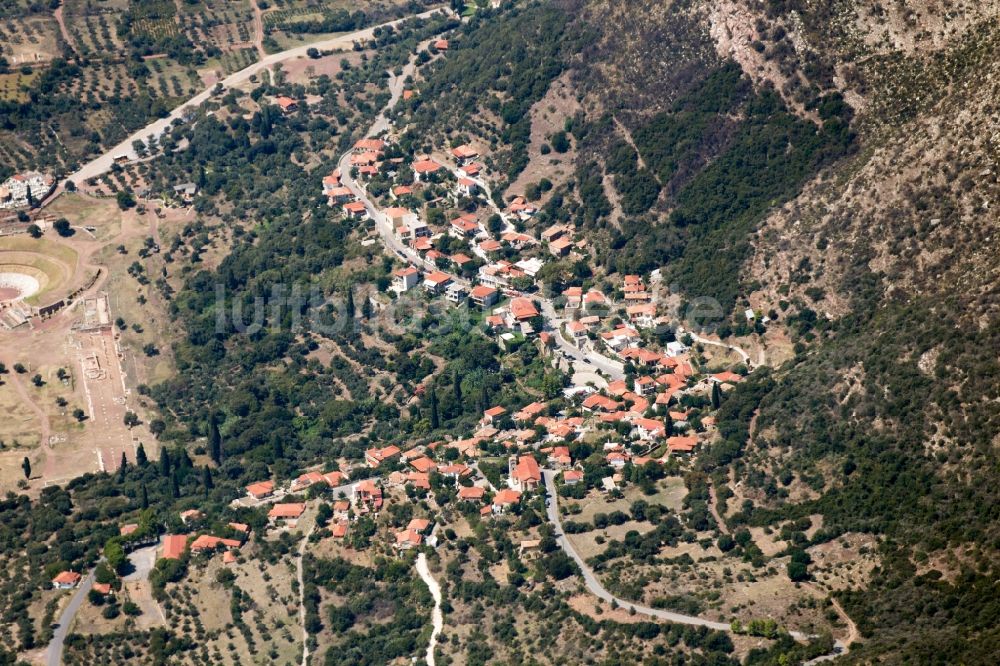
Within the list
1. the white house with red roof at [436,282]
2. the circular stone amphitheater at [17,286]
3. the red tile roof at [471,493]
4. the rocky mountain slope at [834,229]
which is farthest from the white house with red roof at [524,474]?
the circular stone amphitheater at [17,286]

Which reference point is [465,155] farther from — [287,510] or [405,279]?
[287,510]

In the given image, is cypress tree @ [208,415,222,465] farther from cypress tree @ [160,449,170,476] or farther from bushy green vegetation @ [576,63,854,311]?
bushy green vegetation @ [576,63,854,311]

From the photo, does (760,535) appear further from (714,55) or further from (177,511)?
(714,55)

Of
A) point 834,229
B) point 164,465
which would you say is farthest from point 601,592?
point 164,465

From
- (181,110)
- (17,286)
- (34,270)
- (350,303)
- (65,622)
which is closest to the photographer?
(65,622)

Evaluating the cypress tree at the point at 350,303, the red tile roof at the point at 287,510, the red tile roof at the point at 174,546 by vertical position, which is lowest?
the red tile roof at the point at 174,546

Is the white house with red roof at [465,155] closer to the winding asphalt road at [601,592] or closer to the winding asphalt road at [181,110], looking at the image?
the winding asphalt road at [181,110]

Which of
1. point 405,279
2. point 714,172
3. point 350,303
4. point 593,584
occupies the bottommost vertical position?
point 593,584

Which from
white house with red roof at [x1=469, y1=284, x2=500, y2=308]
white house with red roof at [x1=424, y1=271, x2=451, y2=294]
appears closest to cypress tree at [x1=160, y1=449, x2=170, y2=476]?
white house with red roof at [x1=424, y1=271, x2=451, y2=294]

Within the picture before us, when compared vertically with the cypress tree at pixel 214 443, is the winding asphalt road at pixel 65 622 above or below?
below

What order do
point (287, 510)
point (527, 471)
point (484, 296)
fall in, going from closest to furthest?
point (527, 471)
point (287, 510)
point (484, 296)

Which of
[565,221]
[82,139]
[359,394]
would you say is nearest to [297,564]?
[359,394]

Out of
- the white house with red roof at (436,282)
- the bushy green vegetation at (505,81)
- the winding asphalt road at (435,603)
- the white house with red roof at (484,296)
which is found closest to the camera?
the winding asphalt road at (435,603)
